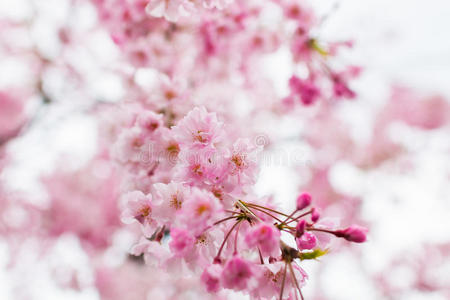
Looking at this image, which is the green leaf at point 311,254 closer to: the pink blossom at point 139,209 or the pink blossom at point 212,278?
the pink blossom at point 212,278

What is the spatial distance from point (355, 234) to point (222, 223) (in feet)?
1.32

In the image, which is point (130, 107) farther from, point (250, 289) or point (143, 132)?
point (250, 289)

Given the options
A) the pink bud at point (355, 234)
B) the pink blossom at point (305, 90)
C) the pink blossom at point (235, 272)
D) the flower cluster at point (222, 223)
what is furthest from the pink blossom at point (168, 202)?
the pink blossom at point (305, 90)

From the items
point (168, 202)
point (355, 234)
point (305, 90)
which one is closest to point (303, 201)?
point (355, 234)

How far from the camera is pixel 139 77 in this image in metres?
2.01

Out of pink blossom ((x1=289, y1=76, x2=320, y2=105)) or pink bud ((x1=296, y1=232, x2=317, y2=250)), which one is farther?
pink blossom ((x1=289, y1=76, x2=320, y2=105))

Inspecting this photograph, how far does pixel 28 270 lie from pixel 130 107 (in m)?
5.75

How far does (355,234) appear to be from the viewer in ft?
3.37

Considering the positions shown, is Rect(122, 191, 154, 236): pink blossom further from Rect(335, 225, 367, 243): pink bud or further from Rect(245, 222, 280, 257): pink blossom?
Rect(335, 225, 367, 243): pink bud

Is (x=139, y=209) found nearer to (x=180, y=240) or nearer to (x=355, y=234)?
(x=180, y=240)

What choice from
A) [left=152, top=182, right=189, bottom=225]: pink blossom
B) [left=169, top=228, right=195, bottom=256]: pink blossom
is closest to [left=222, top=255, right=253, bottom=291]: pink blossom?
[left=169, top=228, right=195, bottom=256]: pink blossom

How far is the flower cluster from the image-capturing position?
93cm

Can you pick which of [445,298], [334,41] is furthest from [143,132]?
[445,298]

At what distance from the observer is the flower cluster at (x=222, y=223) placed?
0.93 m
